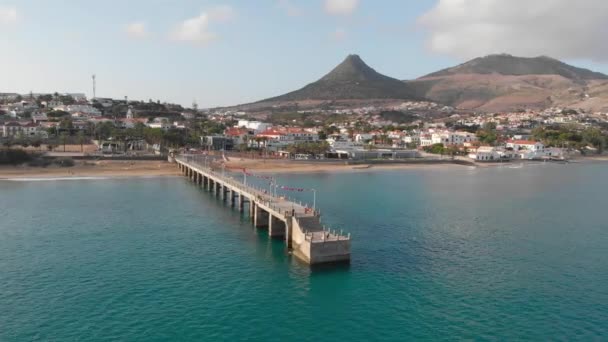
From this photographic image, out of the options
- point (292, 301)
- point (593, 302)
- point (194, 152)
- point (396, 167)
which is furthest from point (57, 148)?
point (593, 302)

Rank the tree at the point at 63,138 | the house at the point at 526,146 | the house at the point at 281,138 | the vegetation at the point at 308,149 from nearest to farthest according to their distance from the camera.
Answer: the tree at the point at 63,138, the vegetation at the point at 308,149, the house at the point at 281,138, the house at the point at 526,146

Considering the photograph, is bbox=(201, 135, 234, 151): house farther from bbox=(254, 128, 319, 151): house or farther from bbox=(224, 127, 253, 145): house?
bbox=(254, 128, 319, 151): house

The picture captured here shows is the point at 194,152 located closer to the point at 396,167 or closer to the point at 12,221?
the point at 396,167

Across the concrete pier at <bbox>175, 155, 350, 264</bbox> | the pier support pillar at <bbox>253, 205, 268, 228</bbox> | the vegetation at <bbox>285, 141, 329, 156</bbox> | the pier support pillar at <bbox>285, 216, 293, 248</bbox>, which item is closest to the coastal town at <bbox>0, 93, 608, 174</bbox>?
the vegetation at <bbox>285, 141, 329, 156</bbox>

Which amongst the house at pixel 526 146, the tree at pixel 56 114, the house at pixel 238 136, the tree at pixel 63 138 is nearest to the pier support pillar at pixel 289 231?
the tree at pixel 63 138

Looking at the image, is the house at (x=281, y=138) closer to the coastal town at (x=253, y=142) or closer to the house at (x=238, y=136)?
the coastal town at (x=253, y=142)
